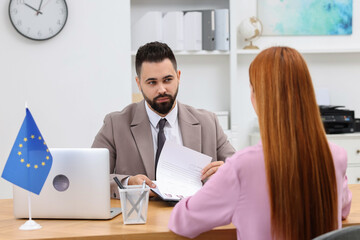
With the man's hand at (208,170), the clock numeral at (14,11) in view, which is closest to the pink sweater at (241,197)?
the man's hand at (208,170)

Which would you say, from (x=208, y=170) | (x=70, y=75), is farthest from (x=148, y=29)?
(x=208, y=170)

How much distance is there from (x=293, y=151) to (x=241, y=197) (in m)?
0.18

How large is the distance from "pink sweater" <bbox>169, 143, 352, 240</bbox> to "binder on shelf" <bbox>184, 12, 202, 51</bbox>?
255 cm

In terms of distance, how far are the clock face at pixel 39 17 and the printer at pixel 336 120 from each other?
207 cm

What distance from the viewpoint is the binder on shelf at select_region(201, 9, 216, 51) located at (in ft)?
12.2

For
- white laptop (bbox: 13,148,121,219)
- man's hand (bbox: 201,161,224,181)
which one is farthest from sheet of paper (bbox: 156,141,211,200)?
white laptop (bbox: 13,148,121,219)

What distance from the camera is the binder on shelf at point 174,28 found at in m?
3.69

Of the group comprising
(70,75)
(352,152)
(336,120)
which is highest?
(70,75)

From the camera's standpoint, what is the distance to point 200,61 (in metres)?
3.99

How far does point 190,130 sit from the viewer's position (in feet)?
7.31

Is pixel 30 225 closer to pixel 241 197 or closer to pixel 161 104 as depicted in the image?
pixel 241 197

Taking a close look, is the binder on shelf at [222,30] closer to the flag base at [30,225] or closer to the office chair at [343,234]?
the flag base at [30,225]

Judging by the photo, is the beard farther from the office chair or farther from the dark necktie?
the office chair

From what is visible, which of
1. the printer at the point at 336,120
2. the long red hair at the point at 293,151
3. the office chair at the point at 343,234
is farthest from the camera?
the printer at the point at 336,120
